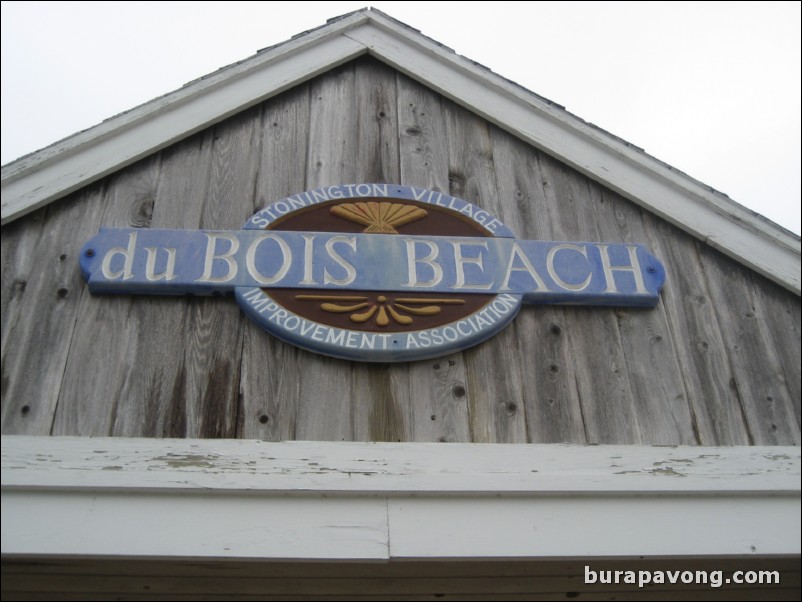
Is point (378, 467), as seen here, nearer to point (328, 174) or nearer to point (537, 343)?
point (537, 343)

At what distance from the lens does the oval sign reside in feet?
9.27

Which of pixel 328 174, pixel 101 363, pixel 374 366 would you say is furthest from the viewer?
pixel 328 174

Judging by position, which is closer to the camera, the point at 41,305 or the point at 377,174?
the point at 41,305

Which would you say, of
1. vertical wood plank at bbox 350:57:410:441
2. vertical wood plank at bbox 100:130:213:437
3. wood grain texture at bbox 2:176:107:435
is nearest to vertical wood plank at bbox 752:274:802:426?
vertical wood plank at bbox 350:57:410:441

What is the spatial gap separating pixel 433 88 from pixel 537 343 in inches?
56.6

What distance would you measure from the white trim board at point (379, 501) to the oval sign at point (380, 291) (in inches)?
16.7

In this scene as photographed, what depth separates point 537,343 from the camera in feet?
9.67

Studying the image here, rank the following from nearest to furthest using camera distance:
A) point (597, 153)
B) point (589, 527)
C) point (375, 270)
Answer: point (589, 527), point (375, 270), point (597, 153)

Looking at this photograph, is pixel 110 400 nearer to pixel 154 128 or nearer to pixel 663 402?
pixel 154 128

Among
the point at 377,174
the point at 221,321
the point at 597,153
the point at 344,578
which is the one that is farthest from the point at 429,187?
the point at 344,578

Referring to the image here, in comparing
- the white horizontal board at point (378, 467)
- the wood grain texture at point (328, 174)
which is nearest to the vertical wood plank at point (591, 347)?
the white horizontal board at point (378, 467)

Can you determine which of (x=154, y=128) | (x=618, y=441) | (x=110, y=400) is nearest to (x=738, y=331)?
(x=618, y=441)

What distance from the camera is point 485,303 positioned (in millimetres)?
2984

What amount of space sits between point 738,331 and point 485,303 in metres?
0.92
